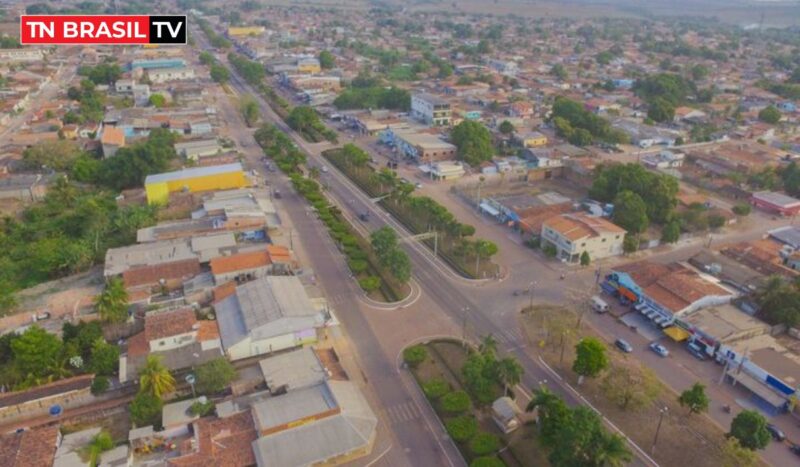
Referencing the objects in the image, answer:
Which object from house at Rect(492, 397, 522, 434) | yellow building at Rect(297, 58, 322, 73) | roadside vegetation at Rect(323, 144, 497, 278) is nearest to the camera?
house at Rect(492, 397, 522, 434)

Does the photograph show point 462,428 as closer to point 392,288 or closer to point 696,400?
point 696,400

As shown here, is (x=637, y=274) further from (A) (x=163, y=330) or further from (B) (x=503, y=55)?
(B) (x=503, y=55)

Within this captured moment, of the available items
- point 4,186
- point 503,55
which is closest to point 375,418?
point 4,186

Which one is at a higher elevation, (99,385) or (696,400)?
(696,400)

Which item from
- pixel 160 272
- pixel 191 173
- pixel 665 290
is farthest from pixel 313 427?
pixel 191 173

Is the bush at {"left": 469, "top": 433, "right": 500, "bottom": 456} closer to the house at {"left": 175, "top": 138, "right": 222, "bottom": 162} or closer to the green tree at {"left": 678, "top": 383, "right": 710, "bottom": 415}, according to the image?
the green tree at {"left": 678, "top": 383, "right": 710, "bottom": 415}

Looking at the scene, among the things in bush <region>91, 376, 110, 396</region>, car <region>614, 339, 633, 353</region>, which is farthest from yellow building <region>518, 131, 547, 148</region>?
bush <region>91, 376, 110, 396</region>

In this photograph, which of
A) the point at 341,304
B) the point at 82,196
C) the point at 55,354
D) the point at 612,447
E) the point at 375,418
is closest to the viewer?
the point at 612,447
